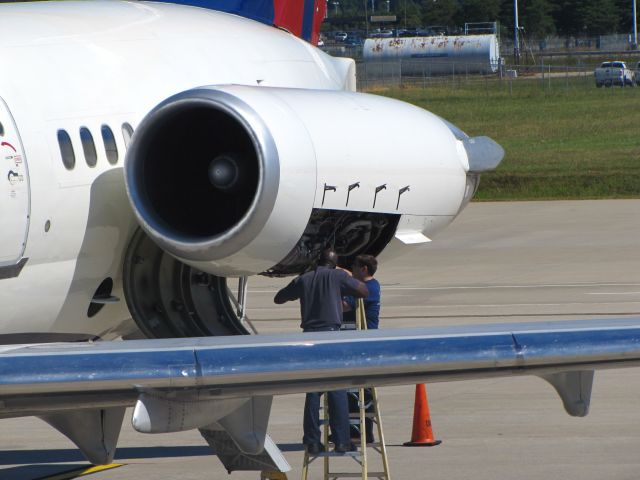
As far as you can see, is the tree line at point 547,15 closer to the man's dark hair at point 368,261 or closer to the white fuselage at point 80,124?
the white fuselage at point 80,124

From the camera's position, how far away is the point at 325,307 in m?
9.43

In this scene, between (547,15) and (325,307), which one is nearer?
(325,307)

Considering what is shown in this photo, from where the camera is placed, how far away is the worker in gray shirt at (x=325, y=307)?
368 inches

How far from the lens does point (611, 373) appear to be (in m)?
13.3

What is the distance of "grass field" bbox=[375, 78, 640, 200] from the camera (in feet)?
107

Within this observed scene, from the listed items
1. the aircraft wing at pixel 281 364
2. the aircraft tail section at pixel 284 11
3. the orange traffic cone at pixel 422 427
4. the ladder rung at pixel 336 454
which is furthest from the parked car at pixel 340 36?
the aircraft wing at pixel 281 364

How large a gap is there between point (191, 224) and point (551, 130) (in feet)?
126

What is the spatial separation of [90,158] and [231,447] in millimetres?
2118

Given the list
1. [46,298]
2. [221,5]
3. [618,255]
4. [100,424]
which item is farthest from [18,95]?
[618,255]

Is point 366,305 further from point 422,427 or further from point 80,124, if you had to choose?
point 80,124

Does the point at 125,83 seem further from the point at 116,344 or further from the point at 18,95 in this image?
the point at 116,344

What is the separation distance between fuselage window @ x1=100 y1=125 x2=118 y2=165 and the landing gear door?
92 cm

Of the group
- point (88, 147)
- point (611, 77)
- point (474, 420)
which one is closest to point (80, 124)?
point (88, 147)

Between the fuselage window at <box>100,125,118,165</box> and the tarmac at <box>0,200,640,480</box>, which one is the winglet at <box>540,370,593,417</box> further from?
the fuselage window at <box>100,125,118,165</box>
